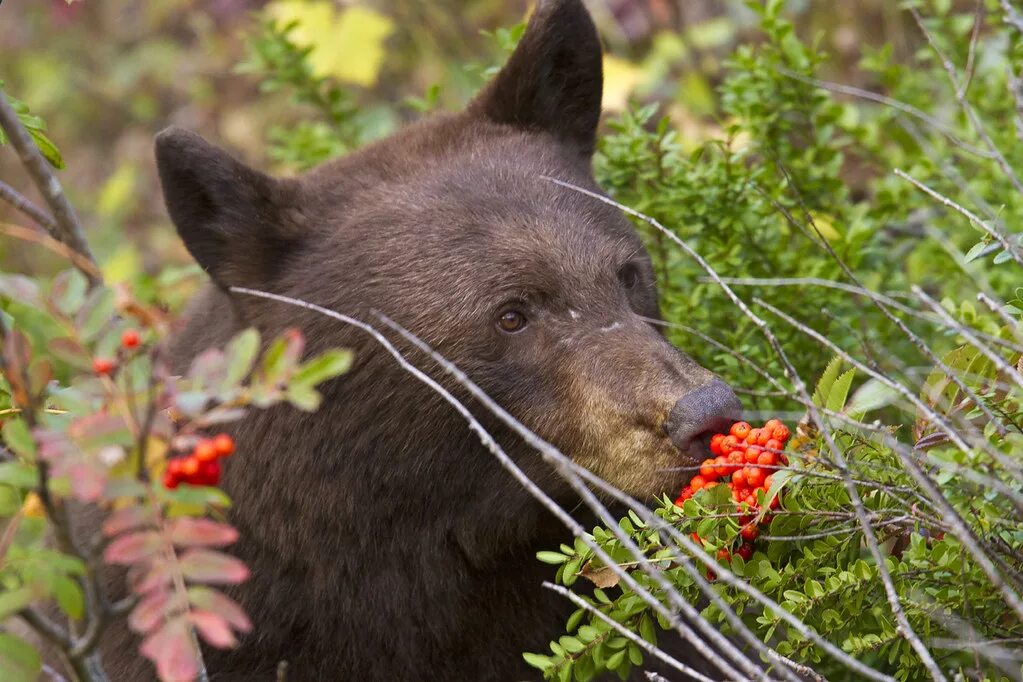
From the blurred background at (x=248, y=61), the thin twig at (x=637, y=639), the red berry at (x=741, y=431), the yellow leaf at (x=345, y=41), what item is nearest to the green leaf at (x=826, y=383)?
the red berry at (x=741, y=431)

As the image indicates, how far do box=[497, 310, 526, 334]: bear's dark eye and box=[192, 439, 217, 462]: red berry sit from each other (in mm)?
1424

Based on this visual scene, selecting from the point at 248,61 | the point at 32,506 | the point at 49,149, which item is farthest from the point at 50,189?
the point at 248,61

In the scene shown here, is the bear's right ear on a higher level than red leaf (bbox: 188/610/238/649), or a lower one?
higher

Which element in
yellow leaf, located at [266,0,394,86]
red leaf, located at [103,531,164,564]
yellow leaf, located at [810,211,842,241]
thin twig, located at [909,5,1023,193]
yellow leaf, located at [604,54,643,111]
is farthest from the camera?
yellow leaf, located at [266,0,394,86]

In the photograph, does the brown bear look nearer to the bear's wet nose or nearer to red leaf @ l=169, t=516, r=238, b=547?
the bear's wet nose

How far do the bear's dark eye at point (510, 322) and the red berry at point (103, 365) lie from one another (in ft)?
4.78

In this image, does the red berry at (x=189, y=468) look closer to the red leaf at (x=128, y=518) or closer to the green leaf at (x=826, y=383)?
the red leaf at (x=128, y=518)

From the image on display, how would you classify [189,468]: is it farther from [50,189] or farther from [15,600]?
[50,189]

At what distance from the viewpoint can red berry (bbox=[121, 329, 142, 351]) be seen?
1.97 m

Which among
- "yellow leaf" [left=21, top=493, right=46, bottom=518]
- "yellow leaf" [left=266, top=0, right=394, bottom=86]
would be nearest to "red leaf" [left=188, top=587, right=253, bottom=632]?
"yellow leaf" [left=21, top=493, right=46, bottom=518]

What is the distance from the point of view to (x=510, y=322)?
10.7 ft

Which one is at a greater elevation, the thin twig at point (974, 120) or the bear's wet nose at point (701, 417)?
the thin twig at point (974, 120)

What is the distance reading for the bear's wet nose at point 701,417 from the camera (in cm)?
282

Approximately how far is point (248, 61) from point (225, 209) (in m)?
3.53
